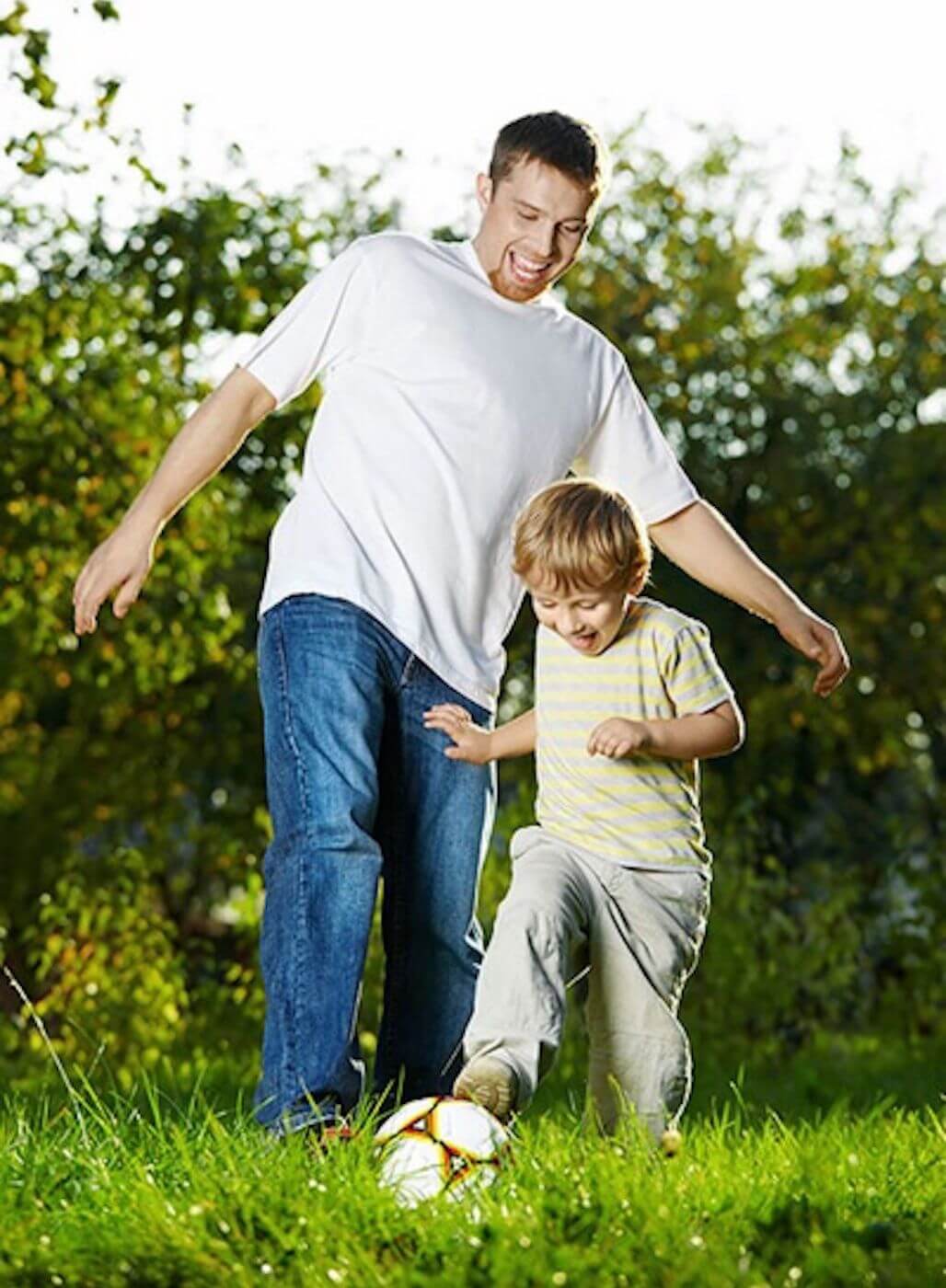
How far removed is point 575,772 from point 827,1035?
652cm

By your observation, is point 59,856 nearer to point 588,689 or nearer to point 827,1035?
point 827,1035

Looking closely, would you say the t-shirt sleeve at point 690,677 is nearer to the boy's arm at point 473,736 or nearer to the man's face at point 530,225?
the boy's arm at point 473,736

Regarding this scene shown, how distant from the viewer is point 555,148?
4.61 m

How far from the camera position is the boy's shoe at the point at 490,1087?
4.20 meters

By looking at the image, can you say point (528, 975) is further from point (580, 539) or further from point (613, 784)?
point (580, 539)

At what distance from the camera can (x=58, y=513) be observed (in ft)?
36.4

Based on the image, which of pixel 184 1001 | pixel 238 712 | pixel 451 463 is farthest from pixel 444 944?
pixel 238 712

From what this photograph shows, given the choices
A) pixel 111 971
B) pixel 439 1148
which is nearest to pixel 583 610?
pixel 439 1148

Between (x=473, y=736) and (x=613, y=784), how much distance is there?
Answer: 0.29 meters

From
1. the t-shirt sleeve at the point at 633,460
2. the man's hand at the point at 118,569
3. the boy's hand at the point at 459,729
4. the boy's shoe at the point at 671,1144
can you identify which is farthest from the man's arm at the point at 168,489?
the boy's shoe at the point at 671,1144

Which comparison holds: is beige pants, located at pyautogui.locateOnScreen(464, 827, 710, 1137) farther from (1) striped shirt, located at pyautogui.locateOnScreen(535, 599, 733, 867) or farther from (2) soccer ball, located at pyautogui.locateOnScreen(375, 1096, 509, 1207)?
(2) soccer ball, located at pyautogui.locateOnScreen(375, 1096, 509, 1207)

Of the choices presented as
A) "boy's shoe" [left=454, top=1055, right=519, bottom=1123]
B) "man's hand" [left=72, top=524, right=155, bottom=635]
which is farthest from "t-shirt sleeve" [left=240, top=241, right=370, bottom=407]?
"boy's shoe" [left=454, top=1055, right=519, bottom=1123]

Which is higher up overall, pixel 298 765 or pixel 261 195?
pixel 261 195

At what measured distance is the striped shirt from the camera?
4.56 m
